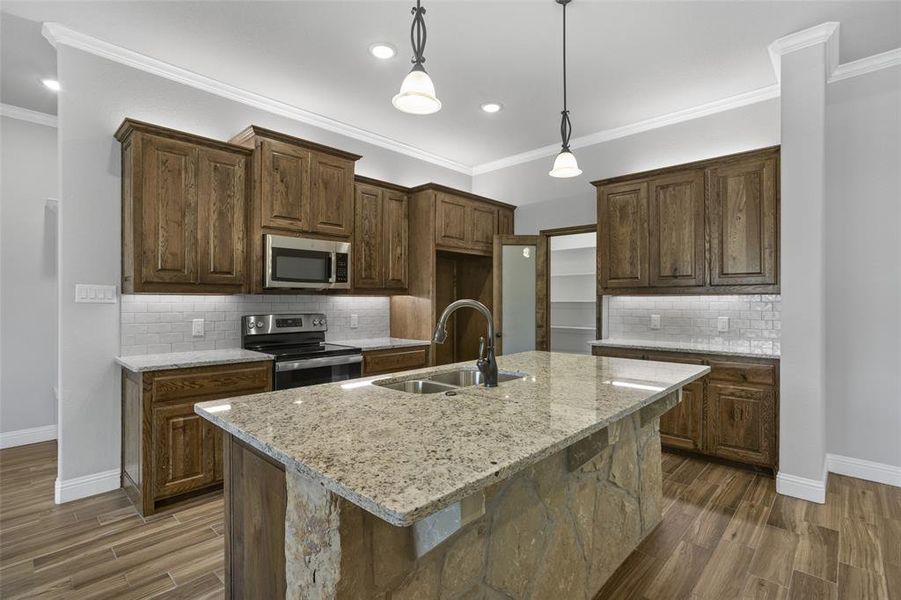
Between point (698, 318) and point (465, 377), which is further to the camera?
point (698, 318)

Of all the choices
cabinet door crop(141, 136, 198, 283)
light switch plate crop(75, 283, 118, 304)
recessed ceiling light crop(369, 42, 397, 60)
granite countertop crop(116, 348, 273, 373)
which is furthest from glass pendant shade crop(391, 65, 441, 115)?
light switch plate crop(75, 283, 118, 304)

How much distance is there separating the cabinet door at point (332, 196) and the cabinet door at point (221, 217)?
56cm

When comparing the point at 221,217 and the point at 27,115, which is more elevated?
the point at 27,115

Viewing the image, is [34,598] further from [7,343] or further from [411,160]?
[411,160]

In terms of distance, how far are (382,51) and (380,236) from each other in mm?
1742

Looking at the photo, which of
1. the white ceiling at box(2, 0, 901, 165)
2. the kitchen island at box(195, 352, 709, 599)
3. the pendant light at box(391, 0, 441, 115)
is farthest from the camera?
the white ceiling at box(2, 0, 901, 165)

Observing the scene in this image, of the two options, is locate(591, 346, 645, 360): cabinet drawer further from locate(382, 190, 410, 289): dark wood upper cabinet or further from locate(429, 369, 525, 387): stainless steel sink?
locate(382, 190, 410, 289): dark wood upper cabinet

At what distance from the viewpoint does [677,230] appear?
12.9 feet

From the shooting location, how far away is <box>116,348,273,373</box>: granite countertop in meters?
2.81

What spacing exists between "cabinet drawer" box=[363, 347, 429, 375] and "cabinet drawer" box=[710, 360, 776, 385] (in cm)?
253

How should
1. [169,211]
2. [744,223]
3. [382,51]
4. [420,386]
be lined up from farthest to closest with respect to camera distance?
[744,223] < [382,51] < [169,211] < [420,386]

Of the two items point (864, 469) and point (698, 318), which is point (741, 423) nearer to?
point (864, 469)

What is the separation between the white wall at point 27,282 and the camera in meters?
3.93

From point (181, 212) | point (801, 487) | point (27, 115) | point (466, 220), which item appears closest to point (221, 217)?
point (181, 212)
